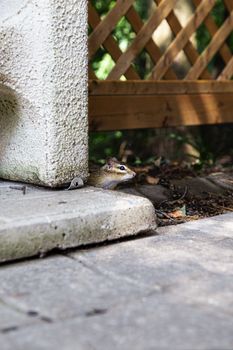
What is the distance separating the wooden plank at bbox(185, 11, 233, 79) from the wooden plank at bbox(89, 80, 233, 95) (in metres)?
0.08

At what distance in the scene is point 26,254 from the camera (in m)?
2.22

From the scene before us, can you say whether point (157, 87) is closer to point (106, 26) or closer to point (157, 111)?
point (157, 111)

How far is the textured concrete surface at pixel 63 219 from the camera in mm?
2203

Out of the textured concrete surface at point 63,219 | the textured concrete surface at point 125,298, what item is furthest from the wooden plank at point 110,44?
the textured concrete surface at point 125,298

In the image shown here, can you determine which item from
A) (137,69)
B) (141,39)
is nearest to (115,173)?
(141,39)

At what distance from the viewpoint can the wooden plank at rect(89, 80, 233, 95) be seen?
3.66 metres

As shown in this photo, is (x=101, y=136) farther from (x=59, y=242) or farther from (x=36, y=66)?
(x=59, y=242)

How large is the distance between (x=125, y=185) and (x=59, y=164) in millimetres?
952

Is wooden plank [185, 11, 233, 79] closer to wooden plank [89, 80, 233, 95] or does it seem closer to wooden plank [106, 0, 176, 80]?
wooden plank [89, 80, 233, 95]

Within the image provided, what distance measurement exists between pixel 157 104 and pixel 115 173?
0.66m

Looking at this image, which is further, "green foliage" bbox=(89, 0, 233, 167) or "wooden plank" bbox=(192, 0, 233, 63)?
"green foliage" bbox=(89, 0, 233, 167)

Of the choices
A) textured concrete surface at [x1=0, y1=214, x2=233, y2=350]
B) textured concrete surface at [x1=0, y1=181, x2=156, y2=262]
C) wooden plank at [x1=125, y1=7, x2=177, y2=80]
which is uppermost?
wooden plank at [x1=125, y1=7, x2=177, y2=80]

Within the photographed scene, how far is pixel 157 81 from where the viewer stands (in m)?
3.96

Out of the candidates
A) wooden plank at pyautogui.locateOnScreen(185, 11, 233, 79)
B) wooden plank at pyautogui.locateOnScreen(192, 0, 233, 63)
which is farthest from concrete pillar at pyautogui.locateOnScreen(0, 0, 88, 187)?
wooden plank at pyautogui.locateOnScreen(192, 0, 233, 63)
